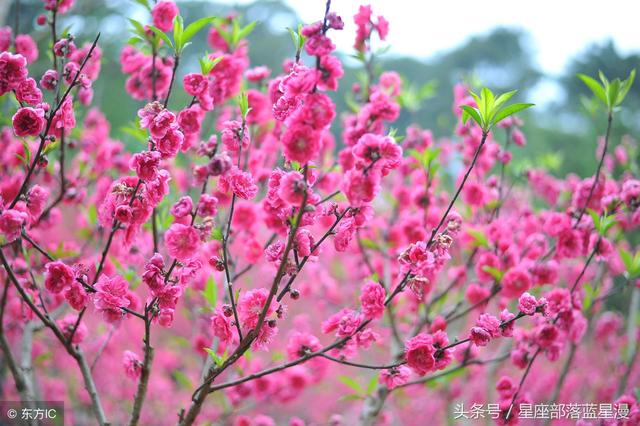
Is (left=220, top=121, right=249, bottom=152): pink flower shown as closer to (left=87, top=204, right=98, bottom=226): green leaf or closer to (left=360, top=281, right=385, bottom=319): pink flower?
(left=360, top=281, right=385, bottom=319): pink flower

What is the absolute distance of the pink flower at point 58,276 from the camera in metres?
Result: 1.45

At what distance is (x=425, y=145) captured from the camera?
2.85m

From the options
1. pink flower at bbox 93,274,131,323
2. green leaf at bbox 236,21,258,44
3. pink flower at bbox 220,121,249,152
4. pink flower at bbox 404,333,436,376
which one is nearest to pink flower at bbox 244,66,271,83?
green leaf at bbox 236,21,258,44

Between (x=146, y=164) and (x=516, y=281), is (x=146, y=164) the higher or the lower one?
the lower one

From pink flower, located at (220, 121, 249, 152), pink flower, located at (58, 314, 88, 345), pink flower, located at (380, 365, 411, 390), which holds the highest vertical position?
pink flower, located at (220, 121, 249, 152)

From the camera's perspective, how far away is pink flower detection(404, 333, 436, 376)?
1.45 m

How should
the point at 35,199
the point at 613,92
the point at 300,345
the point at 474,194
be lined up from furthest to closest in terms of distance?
the point at 474,194, the point at 613,92, the point at 300,345, the point at 35,199

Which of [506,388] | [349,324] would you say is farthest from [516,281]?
[349,324]

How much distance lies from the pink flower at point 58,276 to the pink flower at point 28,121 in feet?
1.38

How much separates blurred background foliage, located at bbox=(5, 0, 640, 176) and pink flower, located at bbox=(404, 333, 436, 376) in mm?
1764

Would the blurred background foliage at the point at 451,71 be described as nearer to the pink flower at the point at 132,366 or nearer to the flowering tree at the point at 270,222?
the flowering tree at the point at 270,222

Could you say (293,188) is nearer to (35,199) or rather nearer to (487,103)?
(487,103)

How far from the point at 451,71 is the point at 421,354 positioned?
20757mm

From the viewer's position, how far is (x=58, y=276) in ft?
4.83
